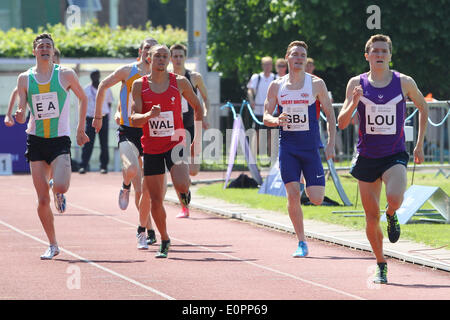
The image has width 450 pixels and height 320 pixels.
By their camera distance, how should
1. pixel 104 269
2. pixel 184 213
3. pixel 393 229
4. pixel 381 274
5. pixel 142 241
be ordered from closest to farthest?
1. pixel 381 274
2. pixel 393 229
3. pixel 104 269
4. pixel 142 241
5. pixel 184 213

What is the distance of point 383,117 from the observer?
30.8 ft

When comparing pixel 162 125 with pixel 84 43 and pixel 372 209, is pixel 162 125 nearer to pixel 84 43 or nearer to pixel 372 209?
pixel 372 209

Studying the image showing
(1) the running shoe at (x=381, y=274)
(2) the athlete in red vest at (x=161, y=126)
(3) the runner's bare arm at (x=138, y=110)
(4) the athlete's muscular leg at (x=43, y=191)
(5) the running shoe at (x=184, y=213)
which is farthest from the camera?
(5) the running shoe at (x=184, y=213)

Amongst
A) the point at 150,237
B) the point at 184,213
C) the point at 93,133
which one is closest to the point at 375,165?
the point at 150,237

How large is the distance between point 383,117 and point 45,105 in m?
3.37

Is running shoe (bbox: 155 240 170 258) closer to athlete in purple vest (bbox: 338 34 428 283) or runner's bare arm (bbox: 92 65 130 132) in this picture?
runner's bare arm (bbox: 92 65 130 132)

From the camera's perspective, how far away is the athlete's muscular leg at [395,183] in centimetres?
928

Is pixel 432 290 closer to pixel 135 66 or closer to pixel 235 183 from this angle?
pixel 135 66

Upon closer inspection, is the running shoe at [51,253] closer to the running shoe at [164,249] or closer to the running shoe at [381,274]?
the running shoe at [164,249]

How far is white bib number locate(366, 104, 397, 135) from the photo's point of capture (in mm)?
9406

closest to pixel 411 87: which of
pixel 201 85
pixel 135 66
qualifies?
pixel 135 66

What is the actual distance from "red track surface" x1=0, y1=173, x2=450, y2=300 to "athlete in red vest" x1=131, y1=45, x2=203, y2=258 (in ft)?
2.41

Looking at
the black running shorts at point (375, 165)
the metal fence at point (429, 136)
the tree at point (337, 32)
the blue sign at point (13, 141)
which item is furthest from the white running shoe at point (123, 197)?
the tree at point (337, 32)

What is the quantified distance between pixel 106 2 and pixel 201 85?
32.3m
